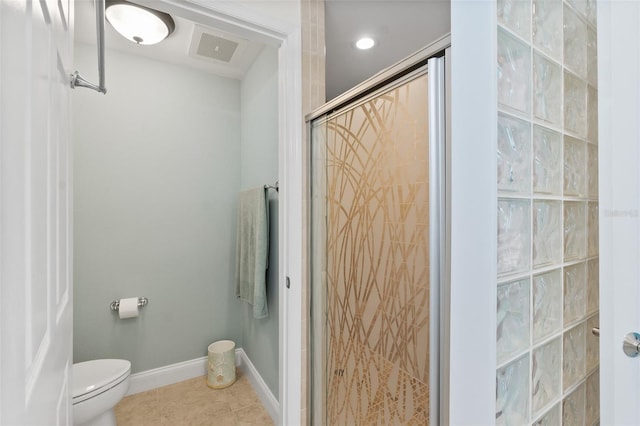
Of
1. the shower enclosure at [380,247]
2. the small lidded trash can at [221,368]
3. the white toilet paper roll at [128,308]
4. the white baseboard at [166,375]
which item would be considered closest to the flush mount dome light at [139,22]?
the shower enclosure at [380,247]

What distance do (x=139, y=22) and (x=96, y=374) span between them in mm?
1925

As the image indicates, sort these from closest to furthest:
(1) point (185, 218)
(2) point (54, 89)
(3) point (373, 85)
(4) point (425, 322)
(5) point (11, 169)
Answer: (5) point (11, 169) → (2) point (54, 89) → (4) point (425, 322) → (3) point (373, 85) → (1) point (185, 218)

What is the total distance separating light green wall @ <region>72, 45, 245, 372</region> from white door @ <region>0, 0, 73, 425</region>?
5.16 feet

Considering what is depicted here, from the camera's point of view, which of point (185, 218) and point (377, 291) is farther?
point (185, 218)

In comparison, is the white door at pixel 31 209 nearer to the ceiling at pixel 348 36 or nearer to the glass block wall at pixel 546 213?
the glass block wall at pixel 546 213

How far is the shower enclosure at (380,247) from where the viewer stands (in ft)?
2.71

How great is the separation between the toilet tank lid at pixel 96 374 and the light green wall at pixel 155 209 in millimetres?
353

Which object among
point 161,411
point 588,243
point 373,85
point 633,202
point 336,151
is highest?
point 373,85

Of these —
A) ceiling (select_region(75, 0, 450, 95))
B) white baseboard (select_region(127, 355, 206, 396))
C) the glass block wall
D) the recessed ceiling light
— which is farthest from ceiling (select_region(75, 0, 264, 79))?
white baseboard (select_region(127, 355, 206, 396))

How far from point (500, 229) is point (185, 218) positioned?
213 cm

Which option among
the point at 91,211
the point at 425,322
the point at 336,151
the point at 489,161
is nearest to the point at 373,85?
the point at 336,151

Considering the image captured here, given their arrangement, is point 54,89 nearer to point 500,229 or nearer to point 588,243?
point 500,229

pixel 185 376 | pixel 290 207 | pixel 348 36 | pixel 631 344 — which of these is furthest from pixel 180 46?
pixel 631 344

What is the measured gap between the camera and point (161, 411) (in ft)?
6.14
